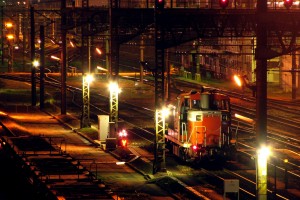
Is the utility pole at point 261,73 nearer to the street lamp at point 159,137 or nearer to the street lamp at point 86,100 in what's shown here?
the street lamp at point 159,137

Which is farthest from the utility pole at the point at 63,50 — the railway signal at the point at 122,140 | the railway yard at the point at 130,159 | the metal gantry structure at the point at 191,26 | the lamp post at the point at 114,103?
the railway signal at the point at 122,140

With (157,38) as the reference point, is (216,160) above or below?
below

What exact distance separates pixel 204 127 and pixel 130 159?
5.85m

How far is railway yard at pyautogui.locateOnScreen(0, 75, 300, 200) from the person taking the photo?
31906 millimetres

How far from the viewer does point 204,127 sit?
44094 millimetres

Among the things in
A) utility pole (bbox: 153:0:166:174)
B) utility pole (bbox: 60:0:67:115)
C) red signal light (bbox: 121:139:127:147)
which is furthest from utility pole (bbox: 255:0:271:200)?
utility pole (bbox: 60:0:67:115)

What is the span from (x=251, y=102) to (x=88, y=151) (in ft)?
97.2

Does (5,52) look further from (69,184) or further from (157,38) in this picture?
(69,184)

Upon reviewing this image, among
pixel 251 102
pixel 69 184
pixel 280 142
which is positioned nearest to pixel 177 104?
pixel 280 142

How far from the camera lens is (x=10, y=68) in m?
114

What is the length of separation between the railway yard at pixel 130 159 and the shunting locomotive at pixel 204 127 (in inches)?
31.2

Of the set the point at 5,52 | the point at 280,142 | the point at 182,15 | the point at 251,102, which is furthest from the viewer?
the point at 5,52

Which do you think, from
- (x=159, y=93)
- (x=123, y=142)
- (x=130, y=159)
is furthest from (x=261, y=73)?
(x=123, y=142)

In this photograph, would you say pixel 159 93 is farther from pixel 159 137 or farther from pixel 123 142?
pixel 123 142
